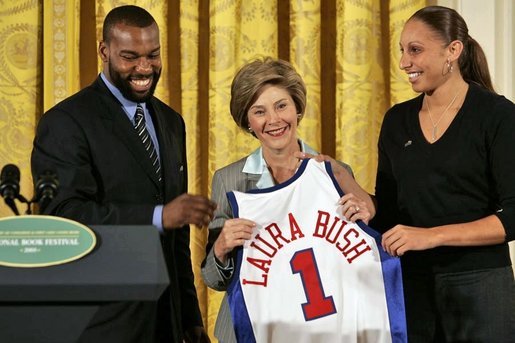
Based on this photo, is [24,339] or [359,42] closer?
[24,339]

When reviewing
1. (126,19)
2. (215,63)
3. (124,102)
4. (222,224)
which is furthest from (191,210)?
(215,63)

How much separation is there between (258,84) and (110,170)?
443 millimetres

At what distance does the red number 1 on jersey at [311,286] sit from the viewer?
1.97 metres

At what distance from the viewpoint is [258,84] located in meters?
2.19

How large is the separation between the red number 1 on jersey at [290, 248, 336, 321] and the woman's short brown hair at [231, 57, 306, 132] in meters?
0.43

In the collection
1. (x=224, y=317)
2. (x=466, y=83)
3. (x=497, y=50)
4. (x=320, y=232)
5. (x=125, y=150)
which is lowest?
(x=224, y=317)

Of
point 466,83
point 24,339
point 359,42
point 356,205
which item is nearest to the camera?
point 24,339

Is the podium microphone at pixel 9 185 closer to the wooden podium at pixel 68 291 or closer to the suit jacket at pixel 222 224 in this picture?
the wooden podium at pixel 68 291

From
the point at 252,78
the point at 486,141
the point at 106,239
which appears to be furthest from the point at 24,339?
the point at 486,141

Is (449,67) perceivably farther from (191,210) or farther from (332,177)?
(191,210)

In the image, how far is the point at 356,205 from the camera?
1.99 meters

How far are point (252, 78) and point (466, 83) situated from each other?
539mm

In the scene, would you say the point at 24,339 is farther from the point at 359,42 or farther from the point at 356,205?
the point at 359,42

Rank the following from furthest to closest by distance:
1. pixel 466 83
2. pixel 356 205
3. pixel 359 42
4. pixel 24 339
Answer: pixel 359 42 < pixel 466 83 < pixel 356 205 < pixel 24 339
